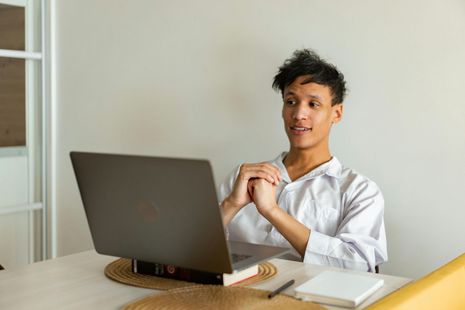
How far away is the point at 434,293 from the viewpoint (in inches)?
54.3

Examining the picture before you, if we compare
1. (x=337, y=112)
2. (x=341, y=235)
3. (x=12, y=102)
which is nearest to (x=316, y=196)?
(x=341, y=235)

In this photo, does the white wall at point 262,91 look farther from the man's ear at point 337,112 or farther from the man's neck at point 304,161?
the man's neck at point 304,161

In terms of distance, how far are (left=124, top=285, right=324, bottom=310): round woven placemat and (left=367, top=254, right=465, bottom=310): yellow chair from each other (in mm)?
196

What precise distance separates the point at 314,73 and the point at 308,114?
143 mm

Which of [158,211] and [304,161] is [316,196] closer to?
[304,161]

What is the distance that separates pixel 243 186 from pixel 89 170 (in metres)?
0.52

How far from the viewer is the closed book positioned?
155 cm

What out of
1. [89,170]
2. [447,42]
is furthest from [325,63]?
[89,170]

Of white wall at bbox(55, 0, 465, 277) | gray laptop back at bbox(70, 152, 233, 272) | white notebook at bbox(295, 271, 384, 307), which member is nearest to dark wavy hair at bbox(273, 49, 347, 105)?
white wall at bbox(55, 0, 465, 277)

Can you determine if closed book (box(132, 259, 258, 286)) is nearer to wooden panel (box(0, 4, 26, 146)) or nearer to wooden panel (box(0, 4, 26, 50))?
wooden panel (box(0, 4, 26, 146))

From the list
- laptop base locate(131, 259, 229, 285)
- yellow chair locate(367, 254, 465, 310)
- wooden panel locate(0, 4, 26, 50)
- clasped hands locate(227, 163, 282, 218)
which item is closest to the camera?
yellow chair locate(367, 254, 465, 310)

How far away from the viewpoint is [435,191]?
92.7 inches

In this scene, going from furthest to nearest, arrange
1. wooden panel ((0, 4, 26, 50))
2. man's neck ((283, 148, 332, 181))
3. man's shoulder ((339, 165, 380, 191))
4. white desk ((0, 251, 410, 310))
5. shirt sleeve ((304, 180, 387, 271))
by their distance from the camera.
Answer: wooden panel ((0, 4, 26, 50)) < man's neck ((283, 148, 332, 181)) < man's shoulder ((339, 165, 380, 191)) < shirt sleeve ((304, 180, 387, 271)) < white desk ((0, 251, 410, 310))

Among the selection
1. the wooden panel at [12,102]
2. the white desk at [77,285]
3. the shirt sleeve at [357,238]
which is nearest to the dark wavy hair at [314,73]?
the shirt sleeve at [357,238]
